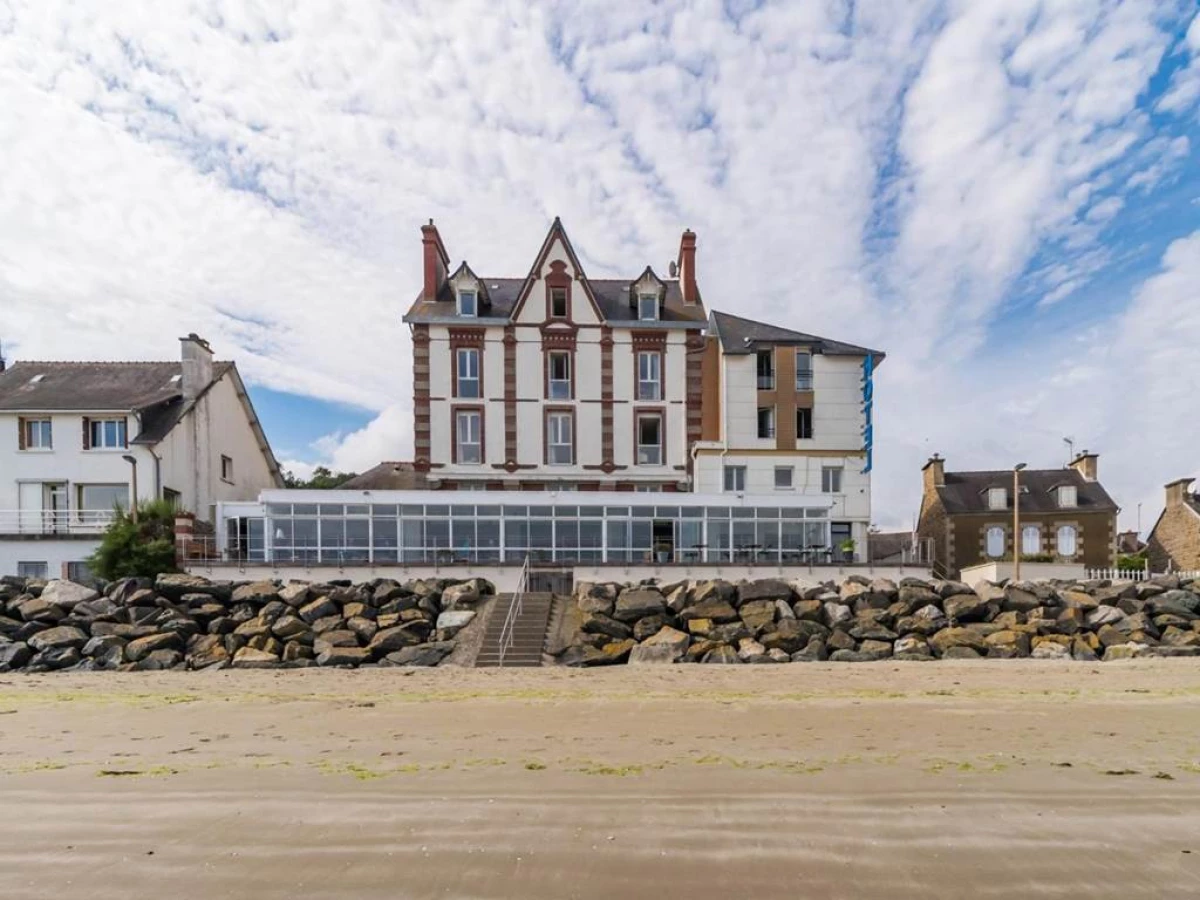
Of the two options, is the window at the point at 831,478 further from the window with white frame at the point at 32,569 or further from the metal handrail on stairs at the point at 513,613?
the window with white frame at the point at 32,569

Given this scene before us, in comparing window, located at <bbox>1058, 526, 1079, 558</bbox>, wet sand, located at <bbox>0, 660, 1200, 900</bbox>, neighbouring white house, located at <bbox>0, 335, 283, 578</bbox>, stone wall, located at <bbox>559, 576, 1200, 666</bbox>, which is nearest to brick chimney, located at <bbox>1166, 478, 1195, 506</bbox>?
window, located at <bbox>1058, 526, 1079, 558</bbox>

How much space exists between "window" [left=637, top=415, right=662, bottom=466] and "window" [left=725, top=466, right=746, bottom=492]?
2.70m

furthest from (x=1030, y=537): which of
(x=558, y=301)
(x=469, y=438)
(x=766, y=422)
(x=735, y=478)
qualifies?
(x=469, y=438)

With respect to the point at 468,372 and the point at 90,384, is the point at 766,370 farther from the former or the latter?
the point at 90,384

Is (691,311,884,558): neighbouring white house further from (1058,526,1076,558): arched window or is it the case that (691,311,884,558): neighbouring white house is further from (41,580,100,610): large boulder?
(41,580,100,610): large boulder

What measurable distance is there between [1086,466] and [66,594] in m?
38.3

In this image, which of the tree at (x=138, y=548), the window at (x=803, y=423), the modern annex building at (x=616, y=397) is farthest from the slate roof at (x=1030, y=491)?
the tree at (x=138, y=548)

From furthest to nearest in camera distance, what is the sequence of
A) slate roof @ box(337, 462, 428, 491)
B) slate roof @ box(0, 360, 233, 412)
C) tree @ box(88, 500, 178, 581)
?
slate roof @ box(337, 462, 428, 491) < slate roof @ box(0, 360, 233, 412) < tree @ box(88, 500, 178, 581)

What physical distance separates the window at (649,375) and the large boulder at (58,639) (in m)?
19.3

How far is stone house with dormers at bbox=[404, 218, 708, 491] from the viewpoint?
2830 cm

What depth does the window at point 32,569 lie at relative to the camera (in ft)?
77.2

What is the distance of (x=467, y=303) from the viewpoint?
28.8m

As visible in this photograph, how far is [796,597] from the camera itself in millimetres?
21031

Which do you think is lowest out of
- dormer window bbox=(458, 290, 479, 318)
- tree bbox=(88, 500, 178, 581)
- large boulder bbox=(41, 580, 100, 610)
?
large boulder bbox=(41, 580, 100, 610)
